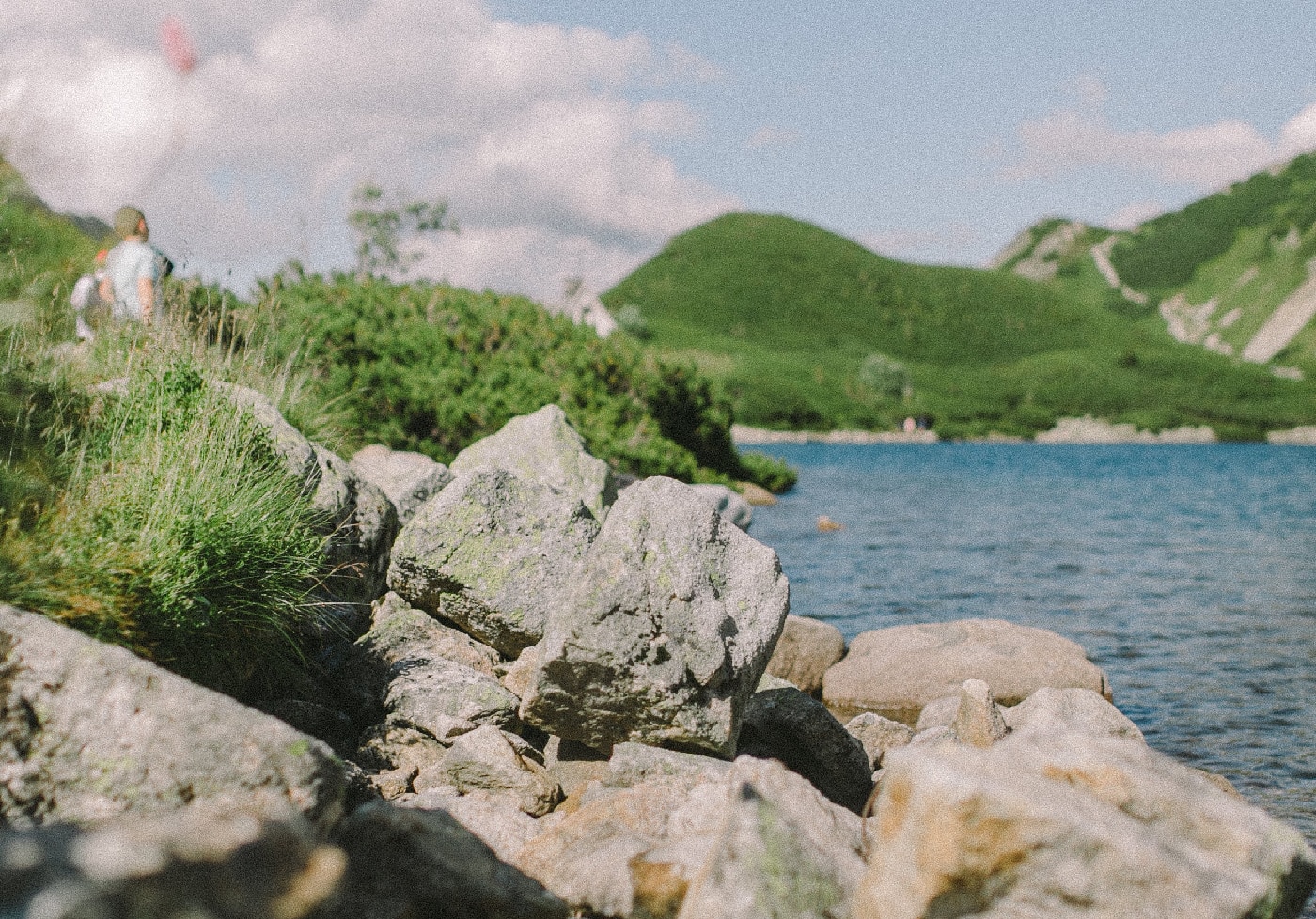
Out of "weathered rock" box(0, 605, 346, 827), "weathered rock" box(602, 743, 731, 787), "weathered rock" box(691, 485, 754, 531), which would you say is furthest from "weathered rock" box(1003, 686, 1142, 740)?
"weathered rock" box(691, 485, 754, 531)

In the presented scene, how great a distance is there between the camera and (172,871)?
9.81ft

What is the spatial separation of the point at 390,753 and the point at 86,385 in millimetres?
3851

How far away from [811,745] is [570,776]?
1.82m

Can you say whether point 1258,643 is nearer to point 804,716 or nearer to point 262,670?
point 804,716

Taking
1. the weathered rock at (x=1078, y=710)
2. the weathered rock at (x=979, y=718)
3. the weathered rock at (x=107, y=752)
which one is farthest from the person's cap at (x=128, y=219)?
the weathered rock at (x=1078, y=710)

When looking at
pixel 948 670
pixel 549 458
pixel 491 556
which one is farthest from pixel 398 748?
pixel 948 670

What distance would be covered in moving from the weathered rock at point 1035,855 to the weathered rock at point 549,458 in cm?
705

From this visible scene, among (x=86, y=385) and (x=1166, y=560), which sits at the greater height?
(x=86, y=385)

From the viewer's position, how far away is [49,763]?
4441 mm

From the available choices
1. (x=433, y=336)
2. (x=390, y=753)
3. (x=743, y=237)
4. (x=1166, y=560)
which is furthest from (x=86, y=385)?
(x=743, y=237)

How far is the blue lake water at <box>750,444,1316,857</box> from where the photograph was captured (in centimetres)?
1095

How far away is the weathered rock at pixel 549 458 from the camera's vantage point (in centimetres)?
1127

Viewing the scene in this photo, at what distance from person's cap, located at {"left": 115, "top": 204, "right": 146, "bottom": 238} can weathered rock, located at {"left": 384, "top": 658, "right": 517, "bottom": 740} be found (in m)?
6.54

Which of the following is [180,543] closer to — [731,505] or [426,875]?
[426,875]
